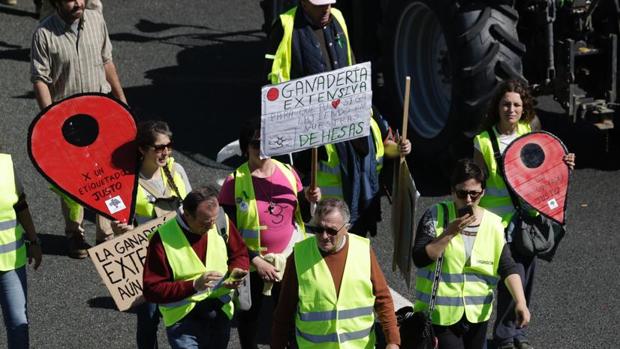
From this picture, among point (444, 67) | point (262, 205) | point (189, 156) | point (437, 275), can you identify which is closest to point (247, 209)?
point (262, 205)

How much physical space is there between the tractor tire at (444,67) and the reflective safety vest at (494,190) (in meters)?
1.97

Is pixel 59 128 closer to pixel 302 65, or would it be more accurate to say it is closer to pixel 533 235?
pixel 302 65

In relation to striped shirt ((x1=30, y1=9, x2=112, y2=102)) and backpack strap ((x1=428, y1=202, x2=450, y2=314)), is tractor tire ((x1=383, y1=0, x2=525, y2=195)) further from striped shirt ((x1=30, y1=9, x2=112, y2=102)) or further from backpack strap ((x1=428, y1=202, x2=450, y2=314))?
backpack strap ((x1=428, y1=202, x2=450, y2=314))

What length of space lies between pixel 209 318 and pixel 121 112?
133 cm

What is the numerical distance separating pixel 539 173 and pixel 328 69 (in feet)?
4.64

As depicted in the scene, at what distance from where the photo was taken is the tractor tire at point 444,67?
9.91 meters

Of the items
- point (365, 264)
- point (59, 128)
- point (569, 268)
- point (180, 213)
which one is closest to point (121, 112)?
point (59, 128)

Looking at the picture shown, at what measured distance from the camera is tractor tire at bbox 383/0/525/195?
9.91m

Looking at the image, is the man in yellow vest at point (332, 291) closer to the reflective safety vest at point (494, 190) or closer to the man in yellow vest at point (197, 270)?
Result: the man in yellow vest at point (197, 270)

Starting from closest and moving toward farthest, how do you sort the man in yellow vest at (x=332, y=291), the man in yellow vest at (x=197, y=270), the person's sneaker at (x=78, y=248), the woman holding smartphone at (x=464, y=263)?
the man in yellow vest at (x=332, y=291)
the man in yellow vest at (x=197, y=270)
the woman holding smartphone at (x=464, y=263)
the person's sneaker at (x=78, y=248)

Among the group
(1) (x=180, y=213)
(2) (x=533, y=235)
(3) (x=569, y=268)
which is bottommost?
(3) (x=569, y=268)

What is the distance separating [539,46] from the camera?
34.0 feet

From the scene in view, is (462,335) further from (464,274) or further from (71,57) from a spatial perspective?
(71,57)

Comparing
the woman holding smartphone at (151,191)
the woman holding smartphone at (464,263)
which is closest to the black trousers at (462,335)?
the woman holding smartphone at (464,263)
